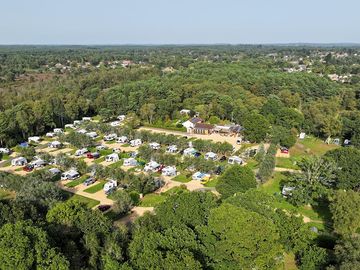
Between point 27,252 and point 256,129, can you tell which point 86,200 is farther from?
point 256,129

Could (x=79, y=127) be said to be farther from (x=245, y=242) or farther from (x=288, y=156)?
(x=245, y=242)

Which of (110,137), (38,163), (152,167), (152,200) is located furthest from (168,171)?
(110,137)

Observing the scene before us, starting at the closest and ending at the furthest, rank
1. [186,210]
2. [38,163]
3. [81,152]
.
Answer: [186,210] < [38,163] < [81,152]

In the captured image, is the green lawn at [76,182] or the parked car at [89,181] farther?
the green lawn at [76,182]

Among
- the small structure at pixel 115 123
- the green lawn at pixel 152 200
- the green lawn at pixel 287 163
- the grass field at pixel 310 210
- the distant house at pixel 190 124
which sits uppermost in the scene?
the distant house at pixel 190 124

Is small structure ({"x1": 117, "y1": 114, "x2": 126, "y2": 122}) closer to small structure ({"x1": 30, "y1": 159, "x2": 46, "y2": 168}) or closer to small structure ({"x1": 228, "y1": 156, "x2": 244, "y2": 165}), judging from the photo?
small structure ({"x1": 30, "y1": 159, "x2": 46, "y2": 168})

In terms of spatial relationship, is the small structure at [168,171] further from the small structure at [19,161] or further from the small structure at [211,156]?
the small structure at [19,161]

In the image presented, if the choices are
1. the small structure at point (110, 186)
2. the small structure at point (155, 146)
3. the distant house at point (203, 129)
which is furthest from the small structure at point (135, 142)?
the small structure at point (110, 186)
